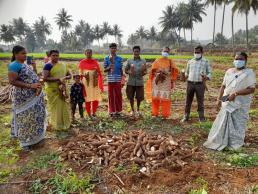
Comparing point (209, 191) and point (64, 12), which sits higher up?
point (64, 12)

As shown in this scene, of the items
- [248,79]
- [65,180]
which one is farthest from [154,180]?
[248,79]

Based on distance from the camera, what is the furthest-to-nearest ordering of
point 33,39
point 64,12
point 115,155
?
point 33,39
point 64,12
point 115,155

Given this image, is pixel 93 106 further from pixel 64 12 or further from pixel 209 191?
pixel 64 12

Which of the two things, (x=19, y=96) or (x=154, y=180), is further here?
(x=19, y=96)

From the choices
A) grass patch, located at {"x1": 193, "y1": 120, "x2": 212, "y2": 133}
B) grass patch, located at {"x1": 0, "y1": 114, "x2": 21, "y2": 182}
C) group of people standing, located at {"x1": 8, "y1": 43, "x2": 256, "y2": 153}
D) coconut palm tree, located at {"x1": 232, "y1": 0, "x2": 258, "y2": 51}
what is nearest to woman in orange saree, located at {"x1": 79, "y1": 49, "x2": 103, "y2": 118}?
group of people standing, located at {"x1": 8, "y1": 43, "x2": 256, "y2": 153}

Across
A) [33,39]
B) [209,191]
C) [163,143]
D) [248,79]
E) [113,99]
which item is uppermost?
[33,39]

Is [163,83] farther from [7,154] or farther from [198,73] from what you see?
[7,154]

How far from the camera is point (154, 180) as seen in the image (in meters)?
4.20

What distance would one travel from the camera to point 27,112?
543 centimetres

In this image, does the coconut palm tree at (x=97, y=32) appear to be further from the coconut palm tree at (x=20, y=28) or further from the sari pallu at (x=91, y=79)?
the sari pallu at (x=91, y=79)

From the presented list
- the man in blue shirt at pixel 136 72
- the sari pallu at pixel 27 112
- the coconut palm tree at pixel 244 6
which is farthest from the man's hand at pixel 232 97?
the coconut palm tree at pixel 244 6

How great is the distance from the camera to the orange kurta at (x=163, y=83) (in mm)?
7273

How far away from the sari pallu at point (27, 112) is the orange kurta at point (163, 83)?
302 centimetres

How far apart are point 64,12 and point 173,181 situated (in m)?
68.1
